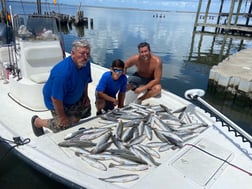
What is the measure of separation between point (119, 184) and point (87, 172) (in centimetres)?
40

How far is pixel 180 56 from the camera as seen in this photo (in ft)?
57.3

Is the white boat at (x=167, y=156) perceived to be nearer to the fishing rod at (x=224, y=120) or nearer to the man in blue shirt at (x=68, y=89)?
the fishing rod at (x=224, y=120)

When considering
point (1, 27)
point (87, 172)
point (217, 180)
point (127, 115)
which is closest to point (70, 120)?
point (127, 115)

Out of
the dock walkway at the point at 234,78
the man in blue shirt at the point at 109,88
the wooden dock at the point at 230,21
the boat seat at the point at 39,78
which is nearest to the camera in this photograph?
the man in blue shirt at the point at 109,88

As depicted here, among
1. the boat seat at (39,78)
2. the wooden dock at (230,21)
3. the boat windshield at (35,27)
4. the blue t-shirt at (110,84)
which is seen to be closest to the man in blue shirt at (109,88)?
the blue t-shirt at (110,84)

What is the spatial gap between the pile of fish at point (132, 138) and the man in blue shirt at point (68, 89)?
468 mm

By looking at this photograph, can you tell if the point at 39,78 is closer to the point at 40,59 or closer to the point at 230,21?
the point at 40,59

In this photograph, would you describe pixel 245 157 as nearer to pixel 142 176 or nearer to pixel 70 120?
pixel 142 176

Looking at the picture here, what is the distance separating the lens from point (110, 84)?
427cm

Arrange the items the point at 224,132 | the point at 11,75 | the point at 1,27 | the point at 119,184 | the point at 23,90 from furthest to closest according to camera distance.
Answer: the point at 1,27, the point at 11,75, the point at 23,90, the point at 224,132, the point at 119,184

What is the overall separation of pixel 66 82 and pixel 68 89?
188 millimetres

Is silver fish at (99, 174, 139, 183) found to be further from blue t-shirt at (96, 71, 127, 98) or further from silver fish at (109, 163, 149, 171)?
blue t-shirt at (96, 71, 127, 98)

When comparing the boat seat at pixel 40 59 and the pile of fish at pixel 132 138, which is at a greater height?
the boat seat at pixel 40 59

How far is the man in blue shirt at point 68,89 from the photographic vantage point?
313 centimetres
